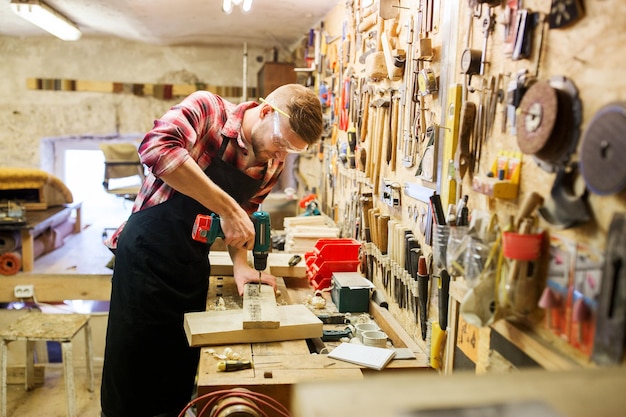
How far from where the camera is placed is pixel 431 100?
6.38 feet

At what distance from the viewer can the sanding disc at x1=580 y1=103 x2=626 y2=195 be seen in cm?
92

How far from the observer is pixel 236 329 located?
6.13 ft

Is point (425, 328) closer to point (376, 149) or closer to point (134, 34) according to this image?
point (376, 149)

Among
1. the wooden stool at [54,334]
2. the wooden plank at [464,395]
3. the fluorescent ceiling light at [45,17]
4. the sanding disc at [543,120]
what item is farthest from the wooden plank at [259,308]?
the fluorescent ceiling light at [45,17]

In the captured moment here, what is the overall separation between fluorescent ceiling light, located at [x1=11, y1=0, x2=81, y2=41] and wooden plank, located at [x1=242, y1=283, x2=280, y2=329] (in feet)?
10.2

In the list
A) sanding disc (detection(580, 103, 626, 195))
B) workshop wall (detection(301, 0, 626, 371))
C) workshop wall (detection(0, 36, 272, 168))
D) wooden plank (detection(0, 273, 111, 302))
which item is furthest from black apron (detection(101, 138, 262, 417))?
workshop wall (detection(0, 36, 272, 168))

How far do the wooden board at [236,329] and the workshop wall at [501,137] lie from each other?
1.39 feet

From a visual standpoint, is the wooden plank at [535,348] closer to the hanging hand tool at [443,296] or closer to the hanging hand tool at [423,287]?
the hanging hand tool at [443,296]

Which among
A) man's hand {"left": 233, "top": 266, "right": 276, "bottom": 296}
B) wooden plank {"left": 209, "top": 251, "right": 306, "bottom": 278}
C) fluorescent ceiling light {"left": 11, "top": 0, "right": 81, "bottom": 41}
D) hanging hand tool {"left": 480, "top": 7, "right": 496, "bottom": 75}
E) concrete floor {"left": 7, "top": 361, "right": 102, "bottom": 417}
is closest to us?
hanging hand tool {"left": 480, "top": 7, "right": 496, "bottom": 75}

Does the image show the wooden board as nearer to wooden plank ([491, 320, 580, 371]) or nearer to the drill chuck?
the drill chuck

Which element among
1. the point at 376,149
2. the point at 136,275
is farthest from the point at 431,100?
the point at 136,275

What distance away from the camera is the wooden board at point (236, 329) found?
1.84m

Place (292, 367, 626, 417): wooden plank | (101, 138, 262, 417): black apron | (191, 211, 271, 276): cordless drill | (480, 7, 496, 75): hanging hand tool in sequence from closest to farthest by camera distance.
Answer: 1. (292, 367, 626, 417): wooden plank
2. (480, 7, 496, 75): hanging hand tool
3. (191, 211, 271, 276): cordless drill
4. (101, 138, 262, 417): black apron

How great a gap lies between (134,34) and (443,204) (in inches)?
193
